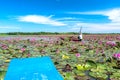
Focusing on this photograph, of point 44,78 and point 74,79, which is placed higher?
point 44,78

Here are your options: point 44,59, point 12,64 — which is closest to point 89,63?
point 44,59

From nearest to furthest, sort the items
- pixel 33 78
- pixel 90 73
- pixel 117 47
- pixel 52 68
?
pixel 33 78
pixel 52 68
pixel 90 73
pixel 117 47

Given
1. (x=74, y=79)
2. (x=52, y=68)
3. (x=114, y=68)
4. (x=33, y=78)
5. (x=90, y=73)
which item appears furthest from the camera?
(x=114, y=68)

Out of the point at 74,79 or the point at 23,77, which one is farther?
the point at 74,79

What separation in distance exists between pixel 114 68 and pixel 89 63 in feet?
2.16

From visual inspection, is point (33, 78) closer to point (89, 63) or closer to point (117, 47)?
point (89, 63)

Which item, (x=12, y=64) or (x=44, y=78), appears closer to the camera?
(x=44, y=78)

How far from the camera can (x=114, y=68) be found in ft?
19.9

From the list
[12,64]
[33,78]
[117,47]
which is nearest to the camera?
[33,78]

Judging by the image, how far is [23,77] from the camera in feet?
11.9

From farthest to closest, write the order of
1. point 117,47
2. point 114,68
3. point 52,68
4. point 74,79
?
point 117,47
point 114,68
point 74,79
point 52,68

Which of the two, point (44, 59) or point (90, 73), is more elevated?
point (44, 59)

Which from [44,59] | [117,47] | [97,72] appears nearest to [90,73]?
[97,72]

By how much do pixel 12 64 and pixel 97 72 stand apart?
2.16 meters
